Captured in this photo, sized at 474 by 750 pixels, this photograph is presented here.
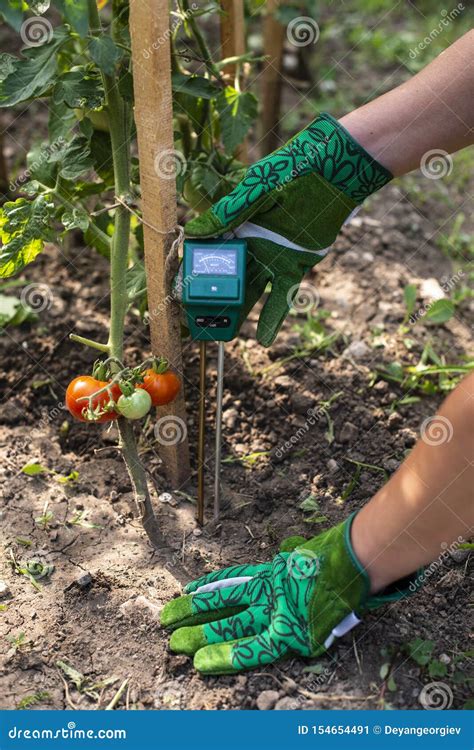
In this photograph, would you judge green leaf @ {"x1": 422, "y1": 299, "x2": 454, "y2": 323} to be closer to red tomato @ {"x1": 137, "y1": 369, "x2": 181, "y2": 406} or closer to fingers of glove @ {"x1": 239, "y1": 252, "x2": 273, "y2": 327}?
fingers of glove @ {"x1": 239, "y1": 252, "x2": 273, "y2": 327}

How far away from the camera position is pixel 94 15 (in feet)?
5.20

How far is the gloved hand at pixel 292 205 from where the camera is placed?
1.61 metres

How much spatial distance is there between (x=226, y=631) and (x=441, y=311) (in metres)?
1.17

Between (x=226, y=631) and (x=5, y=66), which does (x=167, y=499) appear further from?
(x=5, y=66)

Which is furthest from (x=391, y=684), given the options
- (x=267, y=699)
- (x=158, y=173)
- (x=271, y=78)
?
(x=271, y=78)

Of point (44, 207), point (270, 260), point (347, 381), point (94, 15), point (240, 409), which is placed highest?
point (94, 15)

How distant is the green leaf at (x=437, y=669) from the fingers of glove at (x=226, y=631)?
1.04 feet

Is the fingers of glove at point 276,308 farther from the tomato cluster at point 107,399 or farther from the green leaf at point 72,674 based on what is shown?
the green leaf at point 72,674

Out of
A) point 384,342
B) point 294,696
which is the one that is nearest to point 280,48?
point 384,342

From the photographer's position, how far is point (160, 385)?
→ 170 centimetres

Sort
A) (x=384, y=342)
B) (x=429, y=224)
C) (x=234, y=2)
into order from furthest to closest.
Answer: (x=429, y=224), (x=384, y=342), (x=234, y=2)

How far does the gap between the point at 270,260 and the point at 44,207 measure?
47cm

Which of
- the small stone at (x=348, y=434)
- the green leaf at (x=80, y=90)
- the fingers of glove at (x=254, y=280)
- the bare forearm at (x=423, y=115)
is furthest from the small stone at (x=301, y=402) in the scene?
the green leaf at (x=80, y=90)

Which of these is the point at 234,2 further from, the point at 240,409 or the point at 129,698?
the point at 129,698
